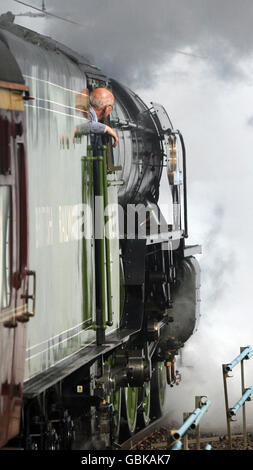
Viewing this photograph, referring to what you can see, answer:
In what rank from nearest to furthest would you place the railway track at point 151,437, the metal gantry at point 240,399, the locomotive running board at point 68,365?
the locomotive running board at point 68,365
the metal gantry at point 240,399
the railway track at point 151,437

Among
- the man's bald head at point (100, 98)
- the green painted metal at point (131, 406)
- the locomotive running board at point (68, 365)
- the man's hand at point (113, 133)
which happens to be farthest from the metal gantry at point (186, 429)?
the green painted metal at point (131, 406)

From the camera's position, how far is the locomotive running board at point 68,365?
18.6 feet

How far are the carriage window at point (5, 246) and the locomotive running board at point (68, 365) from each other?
77 centimetres

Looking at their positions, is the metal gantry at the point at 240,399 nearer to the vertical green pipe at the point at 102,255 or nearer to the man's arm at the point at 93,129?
the vertical green pipe at the point at 102,255

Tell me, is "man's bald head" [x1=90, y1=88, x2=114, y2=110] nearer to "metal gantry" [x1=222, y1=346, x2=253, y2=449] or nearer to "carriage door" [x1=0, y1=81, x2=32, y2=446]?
"carriage door" [x1=0, y1=81, x2=32, y2=446]

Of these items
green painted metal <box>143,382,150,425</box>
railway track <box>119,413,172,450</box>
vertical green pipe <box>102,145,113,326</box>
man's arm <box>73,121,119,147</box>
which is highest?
man's arm <box>73,121,119,147</box>

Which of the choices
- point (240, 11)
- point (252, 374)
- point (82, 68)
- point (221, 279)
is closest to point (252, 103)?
point (240, 11)

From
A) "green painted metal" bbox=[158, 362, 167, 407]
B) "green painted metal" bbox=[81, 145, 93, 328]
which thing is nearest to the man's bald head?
"green painted metal" bbox=[81, 145, 93, 328]

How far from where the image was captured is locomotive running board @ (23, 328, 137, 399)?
18.6 ft

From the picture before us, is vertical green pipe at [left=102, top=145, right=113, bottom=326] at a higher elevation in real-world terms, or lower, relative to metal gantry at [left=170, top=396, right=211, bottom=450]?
higher

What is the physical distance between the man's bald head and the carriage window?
272cm

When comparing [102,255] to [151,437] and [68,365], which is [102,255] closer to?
[68,365]

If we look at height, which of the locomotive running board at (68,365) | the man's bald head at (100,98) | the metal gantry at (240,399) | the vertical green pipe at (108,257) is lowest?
the metal gantry at (240,399)

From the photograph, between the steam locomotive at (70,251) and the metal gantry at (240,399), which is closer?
the steam locomotive at (70,251)
